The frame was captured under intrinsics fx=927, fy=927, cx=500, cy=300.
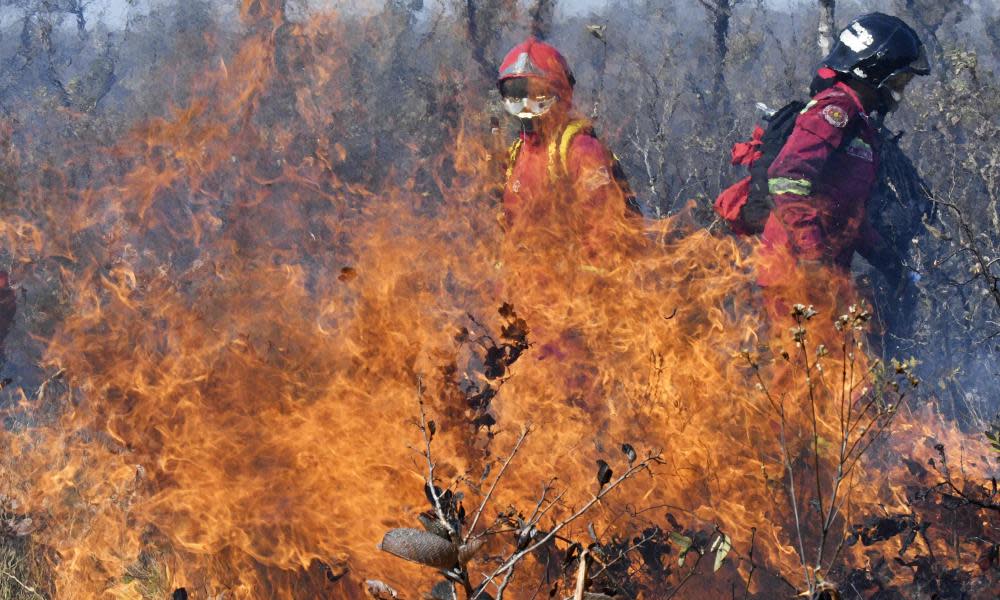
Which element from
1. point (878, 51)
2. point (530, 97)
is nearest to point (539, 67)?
point (530, 97)

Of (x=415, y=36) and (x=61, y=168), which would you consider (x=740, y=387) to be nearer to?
(x=61, y=168)

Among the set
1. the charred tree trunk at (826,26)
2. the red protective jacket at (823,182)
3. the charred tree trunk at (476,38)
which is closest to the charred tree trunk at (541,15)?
the charred tree trunk at (476,38)

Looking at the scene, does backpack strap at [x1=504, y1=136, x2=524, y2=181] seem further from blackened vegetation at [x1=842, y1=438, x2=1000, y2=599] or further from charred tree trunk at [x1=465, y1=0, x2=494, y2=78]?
charred tree trunk at [x1=465, y1=0, x2=494, y2=78]

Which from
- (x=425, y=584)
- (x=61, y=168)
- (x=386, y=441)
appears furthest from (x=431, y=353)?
(x=61, y=168)

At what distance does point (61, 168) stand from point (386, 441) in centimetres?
1224

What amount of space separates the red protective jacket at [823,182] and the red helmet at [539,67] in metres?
1.54

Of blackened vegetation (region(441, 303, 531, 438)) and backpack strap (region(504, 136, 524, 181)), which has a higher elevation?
backpack strap (region(504, 136, 524, 181))

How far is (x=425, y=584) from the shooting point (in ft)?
13.6

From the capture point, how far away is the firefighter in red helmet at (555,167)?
6.05 meters

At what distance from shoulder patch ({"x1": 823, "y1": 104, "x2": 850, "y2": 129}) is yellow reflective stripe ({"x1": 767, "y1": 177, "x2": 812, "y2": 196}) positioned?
1.38 ft

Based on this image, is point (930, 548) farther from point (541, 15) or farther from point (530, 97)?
point (541, 15)

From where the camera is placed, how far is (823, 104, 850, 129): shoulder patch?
19.7 ft

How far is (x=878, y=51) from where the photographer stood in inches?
241

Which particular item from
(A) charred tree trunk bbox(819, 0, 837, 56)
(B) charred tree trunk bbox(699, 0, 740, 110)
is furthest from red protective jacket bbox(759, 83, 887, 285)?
(B) charred tree trunk bbox(699, 0, 740, 110)
